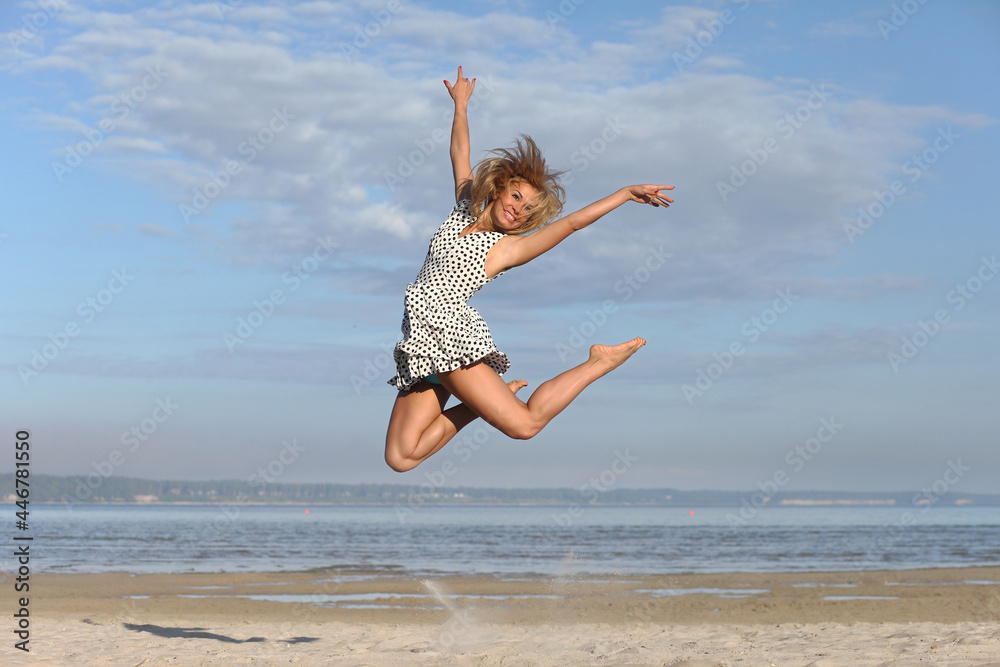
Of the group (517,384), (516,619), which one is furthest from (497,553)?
(517,384)

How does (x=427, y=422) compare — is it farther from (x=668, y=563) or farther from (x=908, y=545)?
(x=908, y=545)

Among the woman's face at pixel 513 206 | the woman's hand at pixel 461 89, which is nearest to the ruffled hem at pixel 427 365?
the woman's face at pixel 513 206

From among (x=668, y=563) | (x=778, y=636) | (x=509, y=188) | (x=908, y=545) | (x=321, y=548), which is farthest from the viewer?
(x=908, y=545)

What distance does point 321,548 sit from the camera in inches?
875

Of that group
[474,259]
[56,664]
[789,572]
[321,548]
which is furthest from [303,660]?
[321,548]

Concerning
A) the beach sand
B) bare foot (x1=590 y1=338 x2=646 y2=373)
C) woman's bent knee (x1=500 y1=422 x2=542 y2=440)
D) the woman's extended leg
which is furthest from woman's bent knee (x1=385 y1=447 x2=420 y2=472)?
the beach sand

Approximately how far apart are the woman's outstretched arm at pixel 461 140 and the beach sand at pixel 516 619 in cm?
332

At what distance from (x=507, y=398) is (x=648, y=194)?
1179mm

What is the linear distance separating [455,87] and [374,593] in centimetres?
889

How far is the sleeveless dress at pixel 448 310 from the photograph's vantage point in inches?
168

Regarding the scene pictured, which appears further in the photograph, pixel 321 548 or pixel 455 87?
pixel 321 548

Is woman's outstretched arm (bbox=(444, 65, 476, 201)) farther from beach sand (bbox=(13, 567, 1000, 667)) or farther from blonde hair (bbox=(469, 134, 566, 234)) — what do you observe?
beach sand (bbox=(13, 567, 1000, 667))

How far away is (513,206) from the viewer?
4.35 meters

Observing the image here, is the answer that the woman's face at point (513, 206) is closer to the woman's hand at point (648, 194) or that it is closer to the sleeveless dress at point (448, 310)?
the sleeveless dress at point (448, 310)
